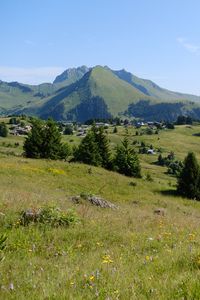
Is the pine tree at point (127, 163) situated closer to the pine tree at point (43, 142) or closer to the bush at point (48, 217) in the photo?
the pine tree at point (43, 142)

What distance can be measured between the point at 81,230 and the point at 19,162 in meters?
38.7

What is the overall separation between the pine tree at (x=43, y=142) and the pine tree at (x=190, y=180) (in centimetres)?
1991

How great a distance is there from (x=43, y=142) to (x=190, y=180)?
→ 2334cm

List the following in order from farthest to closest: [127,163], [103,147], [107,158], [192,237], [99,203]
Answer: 1. [103,147]
2. [107,158]
3. [127,163]
4. [99,203]
5. [192,237]

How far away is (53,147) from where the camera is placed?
Result: 2382 inches

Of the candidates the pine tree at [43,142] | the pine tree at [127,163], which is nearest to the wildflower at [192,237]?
the pine tree at [43,142]

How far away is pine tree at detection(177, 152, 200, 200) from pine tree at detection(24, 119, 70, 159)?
19.9m

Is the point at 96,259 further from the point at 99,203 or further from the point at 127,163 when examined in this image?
the point at 127,163

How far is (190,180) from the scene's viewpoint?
54875 millimetres

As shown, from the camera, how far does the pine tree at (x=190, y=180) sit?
54.5 meters

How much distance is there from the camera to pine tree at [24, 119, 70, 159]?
2328 inches

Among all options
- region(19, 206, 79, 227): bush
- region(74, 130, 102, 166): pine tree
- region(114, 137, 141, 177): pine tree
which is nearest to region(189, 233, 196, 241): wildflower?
region(19, 206, 79, 227): bush

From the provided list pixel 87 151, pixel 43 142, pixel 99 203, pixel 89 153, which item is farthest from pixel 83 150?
pixel 99 203

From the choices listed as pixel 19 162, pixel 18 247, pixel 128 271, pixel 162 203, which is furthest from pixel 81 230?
pixel 19 162
